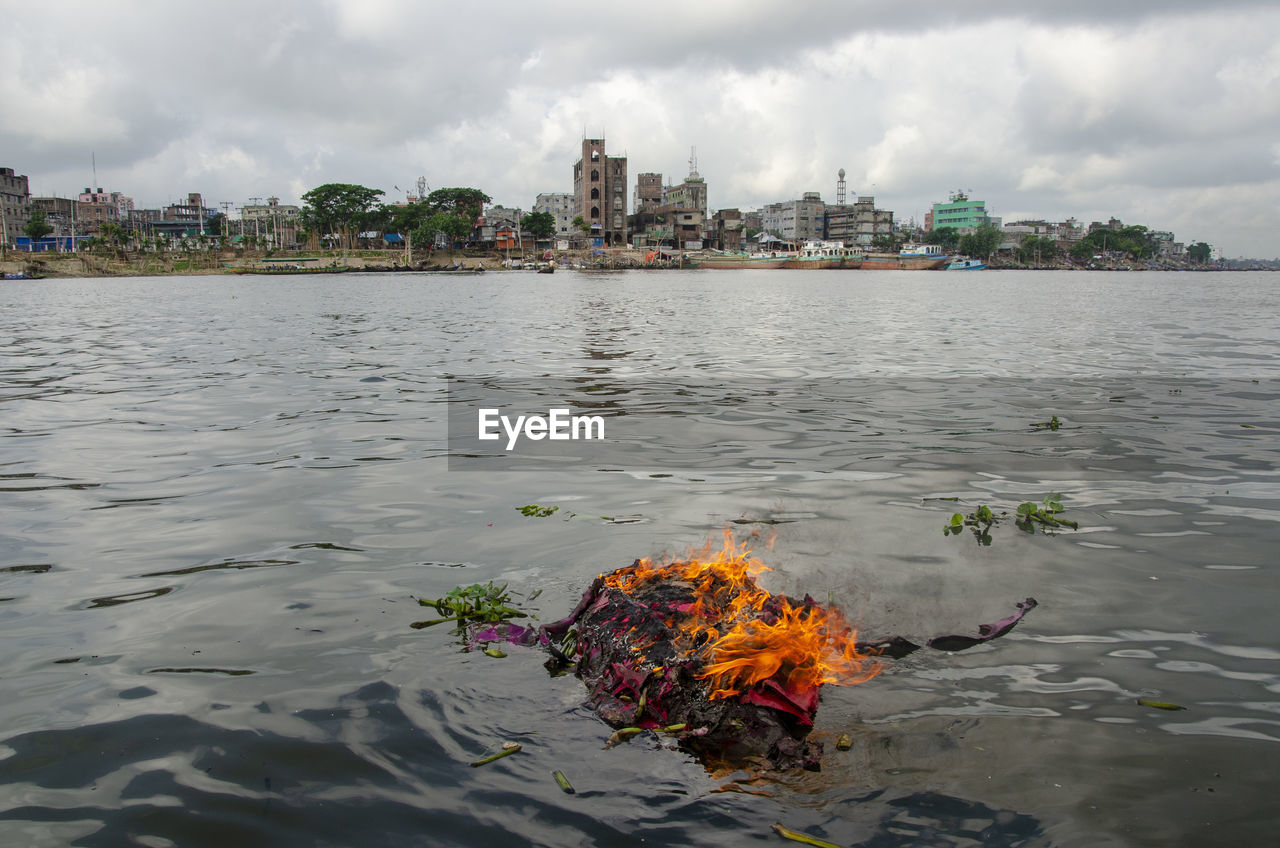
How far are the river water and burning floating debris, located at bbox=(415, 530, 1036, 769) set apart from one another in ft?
0.51

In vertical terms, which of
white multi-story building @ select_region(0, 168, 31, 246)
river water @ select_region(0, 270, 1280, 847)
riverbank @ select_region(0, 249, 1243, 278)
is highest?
white multi-story building @ select_region(0, 168, 31, 246)

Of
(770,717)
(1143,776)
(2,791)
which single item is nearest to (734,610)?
(770,717)

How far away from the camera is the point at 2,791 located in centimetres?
379

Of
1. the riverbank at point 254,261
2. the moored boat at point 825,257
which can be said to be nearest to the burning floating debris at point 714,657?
the riverbank at point 254,261

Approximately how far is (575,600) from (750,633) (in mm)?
2097

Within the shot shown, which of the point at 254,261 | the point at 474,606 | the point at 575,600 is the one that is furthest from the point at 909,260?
the point at 474,606

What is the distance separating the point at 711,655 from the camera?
14.4 feet

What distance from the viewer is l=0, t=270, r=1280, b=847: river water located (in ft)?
12.3

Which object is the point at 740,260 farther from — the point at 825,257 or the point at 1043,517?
the point at 1043,517

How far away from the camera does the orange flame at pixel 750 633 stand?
4336 millimetres

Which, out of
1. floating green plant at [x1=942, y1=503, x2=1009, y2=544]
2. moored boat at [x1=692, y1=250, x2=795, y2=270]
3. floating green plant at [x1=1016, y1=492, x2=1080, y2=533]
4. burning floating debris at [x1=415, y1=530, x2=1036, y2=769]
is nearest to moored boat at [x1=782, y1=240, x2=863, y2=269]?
moored boat at [x1=692, y1=250, x2=795, y2=270]

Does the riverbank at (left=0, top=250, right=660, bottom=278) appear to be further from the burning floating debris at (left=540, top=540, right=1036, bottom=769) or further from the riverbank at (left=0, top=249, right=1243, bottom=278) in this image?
Answer: the burning floating debris at (left=540, top=540, right=1036, bottom=769)

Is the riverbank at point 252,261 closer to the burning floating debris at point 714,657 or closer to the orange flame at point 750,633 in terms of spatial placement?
the burning floating debris at point 714,657

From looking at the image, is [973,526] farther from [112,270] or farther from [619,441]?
[112,270]
